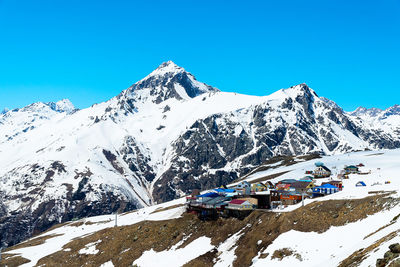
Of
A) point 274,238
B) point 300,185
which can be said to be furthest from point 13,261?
point 300,185

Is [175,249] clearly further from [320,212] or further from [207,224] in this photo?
[320,212]

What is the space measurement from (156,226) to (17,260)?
46.5m

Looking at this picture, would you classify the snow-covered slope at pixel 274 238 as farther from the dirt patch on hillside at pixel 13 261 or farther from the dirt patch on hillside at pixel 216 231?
the dirt patch on hillside at pixel 13 261

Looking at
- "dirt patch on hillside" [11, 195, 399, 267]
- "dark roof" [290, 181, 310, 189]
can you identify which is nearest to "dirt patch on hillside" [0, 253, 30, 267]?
"dirt patch on hillside" [11, 195, 399, 267]

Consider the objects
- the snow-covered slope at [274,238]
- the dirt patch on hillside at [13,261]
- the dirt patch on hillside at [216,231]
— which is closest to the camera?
the snow-covered slope at [274,238]

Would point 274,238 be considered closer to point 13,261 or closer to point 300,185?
point 300,185

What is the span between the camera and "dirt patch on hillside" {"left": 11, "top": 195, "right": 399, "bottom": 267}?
5434 cm

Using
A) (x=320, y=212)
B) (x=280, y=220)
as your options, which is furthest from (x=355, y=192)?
(x=280, y=220)

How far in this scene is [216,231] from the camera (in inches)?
2832

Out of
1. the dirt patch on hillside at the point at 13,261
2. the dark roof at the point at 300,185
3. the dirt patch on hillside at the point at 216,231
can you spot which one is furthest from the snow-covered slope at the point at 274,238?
the dark roof at the point at 300,185

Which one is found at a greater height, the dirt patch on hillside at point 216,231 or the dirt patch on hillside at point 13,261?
the dirt patch on hillside at point 13,261

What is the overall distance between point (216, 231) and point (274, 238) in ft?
59.9

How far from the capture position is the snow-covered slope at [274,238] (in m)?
42.8

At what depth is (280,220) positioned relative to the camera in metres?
61.6
